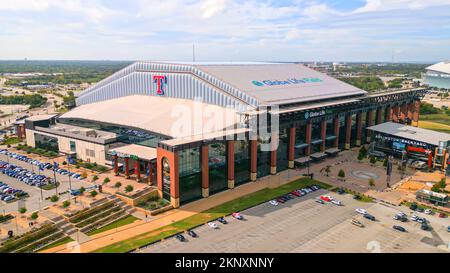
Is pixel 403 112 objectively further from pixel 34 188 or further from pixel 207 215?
pixel 34 188

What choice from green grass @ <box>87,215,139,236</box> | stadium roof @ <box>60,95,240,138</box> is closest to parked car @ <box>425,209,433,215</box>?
stadium roof @ <box>60,95,240,138</box>

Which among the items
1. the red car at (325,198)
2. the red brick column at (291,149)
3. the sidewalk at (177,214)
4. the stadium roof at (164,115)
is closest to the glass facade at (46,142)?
the stadium roof at (164,115)

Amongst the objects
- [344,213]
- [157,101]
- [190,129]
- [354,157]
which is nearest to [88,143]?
[157,101]

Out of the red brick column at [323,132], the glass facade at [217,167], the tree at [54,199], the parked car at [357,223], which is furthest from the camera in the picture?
the red brick column at [323,132]

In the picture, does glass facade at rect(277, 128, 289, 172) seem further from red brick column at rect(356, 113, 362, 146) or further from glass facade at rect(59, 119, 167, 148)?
red brick column at rect(356, 113, 362, 146)

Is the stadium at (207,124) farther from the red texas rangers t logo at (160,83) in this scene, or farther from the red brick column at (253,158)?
the red texas rangers t logo at (160,83)
